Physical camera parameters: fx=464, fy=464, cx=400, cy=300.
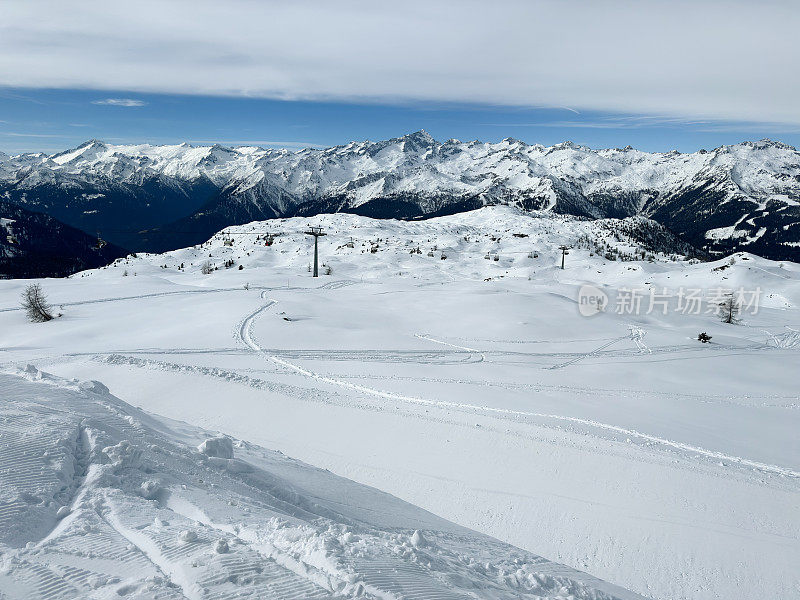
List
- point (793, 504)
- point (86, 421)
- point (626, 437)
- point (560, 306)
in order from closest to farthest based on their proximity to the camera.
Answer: point (86, 421) → point (793, 504) → point (626, 437) → point (560, 306)

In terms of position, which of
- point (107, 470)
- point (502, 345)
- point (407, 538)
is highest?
point (107, 470)

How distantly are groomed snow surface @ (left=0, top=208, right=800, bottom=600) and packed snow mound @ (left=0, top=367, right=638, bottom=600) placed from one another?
39 millimetres

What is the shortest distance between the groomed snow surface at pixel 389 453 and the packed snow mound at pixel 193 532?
39mm

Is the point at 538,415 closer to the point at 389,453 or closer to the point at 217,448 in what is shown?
the point at 389,453

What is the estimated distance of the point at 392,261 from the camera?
65.1 m

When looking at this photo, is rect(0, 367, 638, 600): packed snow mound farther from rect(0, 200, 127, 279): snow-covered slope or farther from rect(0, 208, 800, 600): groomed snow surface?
rect(0, 200, 127, 279): snow-covered slope

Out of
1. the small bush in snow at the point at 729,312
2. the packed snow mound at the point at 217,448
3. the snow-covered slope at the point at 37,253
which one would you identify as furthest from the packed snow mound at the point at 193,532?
the snow-covered slope at the point at 37,253

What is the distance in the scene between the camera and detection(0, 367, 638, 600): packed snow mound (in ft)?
15.4

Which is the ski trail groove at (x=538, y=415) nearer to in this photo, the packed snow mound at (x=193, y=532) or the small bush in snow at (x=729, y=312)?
the packed snow mound at (x=193, y=532)

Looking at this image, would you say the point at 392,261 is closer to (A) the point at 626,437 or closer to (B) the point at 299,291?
(B) the point at 299,291

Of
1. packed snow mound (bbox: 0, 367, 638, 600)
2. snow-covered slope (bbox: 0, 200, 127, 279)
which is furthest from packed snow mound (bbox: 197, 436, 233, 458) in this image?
snow-covered slope (bbox: 0, 200, 127, 279)

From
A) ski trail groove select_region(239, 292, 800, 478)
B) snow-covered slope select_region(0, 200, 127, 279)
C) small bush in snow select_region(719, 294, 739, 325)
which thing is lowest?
snow-covered slope select_region(0, 200, 127, 279)

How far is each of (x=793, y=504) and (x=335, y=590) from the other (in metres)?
11.5

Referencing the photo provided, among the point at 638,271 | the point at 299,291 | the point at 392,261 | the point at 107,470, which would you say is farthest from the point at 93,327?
the point at 638,271
